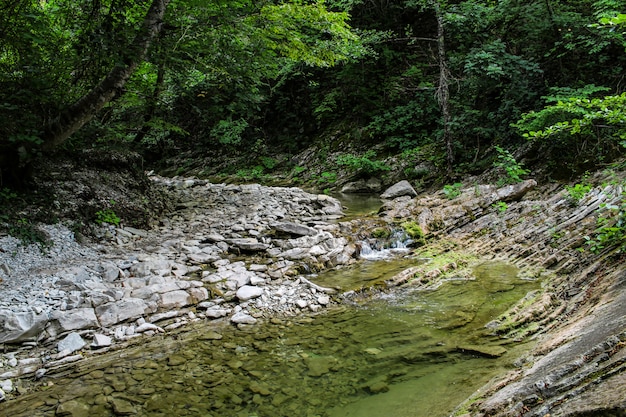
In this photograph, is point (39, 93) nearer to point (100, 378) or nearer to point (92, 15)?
point (92, 15)

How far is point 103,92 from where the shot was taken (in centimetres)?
604

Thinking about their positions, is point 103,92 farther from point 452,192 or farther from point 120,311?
point 452,192

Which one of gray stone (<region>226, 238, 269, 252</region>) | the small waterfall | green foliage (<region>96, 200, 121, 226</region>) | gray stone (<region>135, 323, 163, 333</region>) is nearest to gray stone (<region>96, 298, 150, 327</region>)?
gray stone (<region>135, 323, 163, 333</region>)

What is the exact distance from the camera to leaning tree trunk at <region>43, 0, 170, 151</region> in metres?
6.01

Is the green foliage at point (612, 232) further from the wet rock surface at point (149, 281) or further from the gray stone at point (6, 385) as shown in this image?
the gray stone at point (6, 385)

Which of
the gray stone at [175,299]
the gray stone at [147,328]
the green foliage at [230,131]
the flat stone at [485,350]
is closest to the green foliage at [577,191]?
the flat stone at [485,350]

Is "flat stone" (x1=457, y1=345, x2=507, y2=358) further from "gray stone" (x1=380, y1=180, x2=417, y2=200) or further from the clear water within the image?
"gray stone" (x1=380, y1=180, x2=417, y2=200)

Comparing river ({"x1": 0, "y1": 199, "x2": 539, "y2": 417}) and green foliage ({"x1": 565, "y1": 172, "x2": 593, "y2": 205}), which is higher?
green foliage ({"x1": 565, "y1": 172, "x2": 593, "y2": 205})

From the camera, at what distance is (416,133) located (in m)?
14.6

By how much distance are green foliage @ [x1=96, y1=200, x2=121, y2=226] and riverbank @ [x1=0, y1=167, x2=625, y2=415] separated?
0.22m


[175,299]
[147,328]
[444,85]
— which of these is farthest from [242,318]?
[444,85]

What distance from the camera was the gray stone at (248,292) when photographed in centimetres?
528

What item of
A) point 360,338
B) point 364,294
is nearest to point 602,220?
point 364,294

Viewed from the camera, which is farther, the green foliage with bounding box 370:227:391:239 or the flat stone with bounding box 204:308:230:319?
the green foliage with bounding box 370:227:391:239
